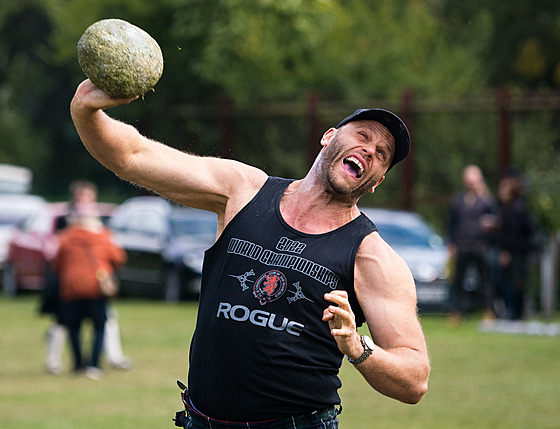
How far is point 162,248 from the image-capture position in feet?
64.8

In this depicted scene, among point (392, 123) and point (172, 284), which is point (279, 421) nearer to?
point (392, 123)

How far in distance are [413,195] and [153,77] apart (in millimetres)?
17075

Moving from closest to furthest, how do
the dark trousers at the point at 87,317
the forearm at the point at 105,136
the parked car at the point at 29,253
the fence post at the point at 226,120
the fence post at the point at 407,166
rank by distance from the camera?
the forearm at the point at 105,136, the dark trousers at the point at 87,317, the fence post at the point at 407,166, the fence post at the point at 226,120, the parked car at the point at 29,253

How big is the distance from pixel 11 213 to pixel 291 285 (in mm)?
23268

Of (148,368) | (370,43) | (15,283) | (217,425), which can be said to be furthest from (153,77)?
(370,43)

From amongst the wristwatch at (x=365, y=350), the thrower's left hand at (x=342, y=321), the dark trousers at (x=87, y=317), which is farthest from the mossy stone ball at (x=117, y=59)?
the dark trousers at (x=87, y=317)

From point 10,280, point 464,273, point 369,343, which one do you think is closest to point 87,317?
point 464,273

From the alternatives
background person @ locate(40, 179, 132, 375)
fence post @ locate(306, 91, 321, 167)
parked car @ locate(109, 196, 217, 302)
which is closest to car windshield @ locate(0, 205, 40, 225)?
parked car @ locate(109, 196, 217, 302)

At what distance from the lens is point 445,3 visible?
1375 inches

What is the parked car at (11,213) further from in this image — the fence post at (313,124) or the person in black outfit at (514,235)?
the person in black outfit at (514,235)

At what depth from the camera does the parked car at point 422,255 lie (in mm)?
16797

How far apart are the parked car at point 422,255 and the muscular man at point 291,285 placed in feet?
40.2

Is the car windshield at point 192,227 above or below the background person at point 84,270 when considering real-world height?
above

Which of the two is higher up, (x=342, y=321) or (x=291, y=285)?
(x=291, y=285)
